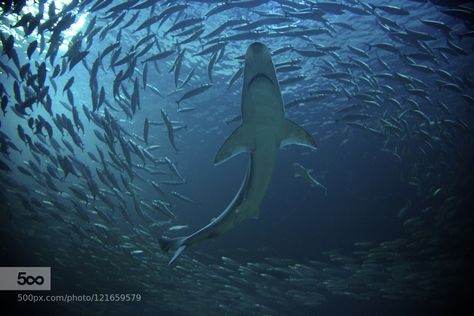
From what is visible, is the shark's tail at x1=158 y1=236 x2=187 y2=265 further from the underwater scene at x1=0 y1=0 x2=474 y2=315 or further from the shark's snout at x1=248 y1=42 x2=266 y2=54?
the shark's snout at x1=248 y1=42 x2=266 y2=54

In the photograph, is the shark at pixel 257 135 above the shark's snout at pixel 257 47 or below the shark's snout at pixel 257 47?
below

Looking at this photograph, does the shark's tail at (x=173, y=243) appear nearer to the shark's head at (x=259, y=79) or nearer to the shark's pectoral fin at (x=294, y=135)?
the shark's pectoral fin at (x=294, y=135)

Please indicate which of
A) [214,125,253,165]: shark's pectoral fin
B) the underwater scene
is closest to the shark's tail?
the underwater scene

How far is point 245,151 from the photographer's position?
468cm

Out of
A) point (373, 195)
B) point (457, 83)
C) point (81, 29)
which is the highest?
point (81, 29)

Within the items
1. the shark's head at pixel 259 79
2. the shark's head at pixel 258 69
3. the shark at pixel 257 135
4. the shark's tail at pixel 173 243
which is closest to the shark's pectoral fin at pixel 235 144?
the shark at pixel 257 135

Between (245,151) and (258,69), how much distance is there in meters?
1.25

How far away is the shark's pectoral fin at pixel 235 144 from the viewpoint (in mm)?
4441

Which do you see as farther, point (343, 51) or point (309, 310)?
point (309, 310)

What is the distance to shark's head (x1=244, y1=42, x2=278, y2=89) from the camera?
384 centimetres

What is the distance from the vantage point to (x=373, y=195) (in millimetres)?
13578

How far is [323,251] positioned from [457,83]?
10.0 meters

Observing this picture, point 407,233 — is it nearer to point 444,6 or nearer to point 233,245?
point 233,245

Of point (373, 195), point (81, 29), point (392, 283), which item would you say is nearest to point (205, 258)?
point (373, 195)
